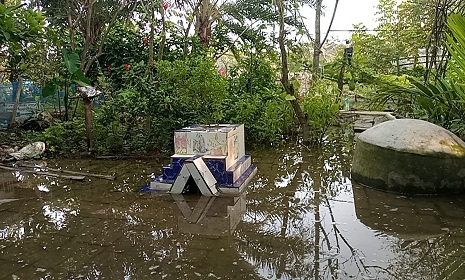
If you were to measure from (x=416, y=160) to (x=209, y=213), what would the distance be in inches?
82.2

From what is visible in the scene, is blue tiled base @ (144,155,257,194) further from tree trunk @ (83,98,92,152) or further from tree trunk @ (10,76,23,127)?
tree trunk @ (10,76,23,127)

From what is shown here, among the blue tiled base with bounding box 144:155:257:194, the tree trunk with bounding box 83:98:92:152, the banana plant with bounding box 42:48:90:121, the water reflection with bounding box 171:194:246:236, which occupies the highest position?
the banana plant with bounding box 42:48:90:121

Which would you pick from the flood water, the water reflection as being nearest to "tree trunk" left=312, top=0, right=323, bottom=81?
the flood water

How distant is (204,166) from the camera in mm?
4582

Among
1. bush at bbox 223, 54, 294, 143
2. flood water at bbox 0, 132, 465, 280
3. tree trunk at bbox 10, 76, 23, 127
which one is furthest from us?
tree trunk at bbox 10, 76, 23, 127

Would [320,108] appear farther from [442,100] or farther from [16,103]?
[16,103]

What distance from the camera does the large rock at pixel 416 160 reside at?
4258 millimetres

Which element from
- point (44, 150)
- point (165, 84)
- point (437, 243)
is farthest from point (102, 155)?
point (437, 243)

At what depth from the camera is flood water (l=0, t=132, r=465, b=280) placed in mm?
2789

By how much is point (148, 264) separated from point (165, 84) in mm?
3835

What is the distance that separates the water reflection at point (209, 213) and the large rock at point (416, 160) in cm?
147

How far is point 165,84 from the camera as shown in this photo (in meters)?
6.33

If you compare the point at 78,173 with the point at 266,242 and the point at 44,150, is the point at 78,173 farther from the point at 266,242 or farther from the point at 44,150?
the point at 266,242

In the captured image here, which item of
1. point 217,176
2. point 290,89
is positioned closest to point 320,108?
point 290,89
